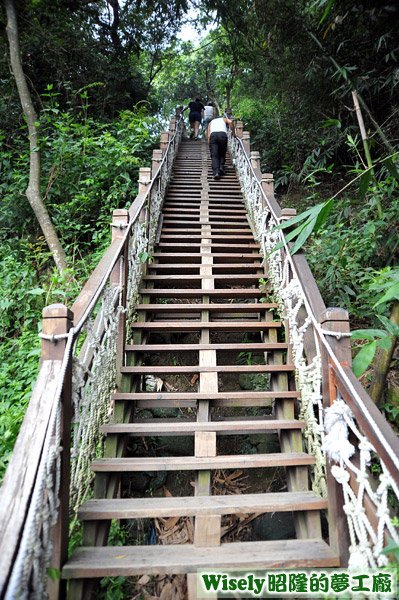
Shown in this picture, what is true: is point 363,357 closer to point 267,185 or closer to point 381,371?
point 381,371

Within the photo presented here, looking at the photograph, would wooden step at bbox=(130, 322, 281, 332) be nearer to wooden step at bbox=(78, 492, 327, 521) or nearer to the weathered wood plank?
the weathered wood plank

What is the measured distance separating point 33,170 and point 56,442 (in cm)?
469

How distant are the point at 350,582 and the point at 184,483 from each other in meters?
1.67

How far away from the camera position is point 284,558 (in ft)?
4.42

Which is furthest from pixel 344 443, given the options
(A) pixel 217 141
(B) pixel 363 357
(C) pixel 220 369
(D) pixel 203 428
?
(A) pixel 217 141

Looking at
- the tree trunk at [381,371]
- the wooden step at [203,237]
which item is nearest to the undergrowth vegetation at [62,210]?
the wooden step at [203,237]

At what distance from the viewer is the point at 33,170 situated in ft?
15.5

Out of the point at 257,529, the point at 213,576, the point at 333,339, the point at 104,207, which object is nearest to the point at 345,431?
the point at 333,339

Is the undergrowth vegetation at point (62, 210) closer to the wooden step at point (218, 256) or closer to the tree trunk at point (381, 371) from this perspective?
the wooden step at point (218, 256)

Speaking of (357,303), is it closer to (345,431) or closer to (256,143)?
(345,431)

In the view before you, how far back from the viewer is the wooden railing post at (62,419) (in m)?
1.29

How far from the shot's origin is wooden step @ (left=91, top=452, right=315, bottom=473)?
1.73 m

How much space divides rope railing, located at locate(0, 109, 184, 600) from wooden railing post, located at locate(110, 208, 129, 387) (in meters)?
0.02

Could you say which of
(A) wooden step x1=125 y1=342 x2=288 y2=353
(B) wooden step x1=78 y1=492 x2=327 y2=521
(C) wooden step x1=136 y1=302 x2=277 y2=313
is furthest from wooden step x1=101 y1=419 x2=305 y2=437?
(C) wooden step x1=136 y1=302 x2=277 y2=313
